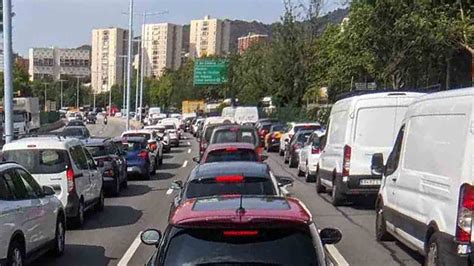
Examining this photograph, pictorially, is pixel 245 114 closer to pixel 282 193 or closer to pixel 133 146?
pixel 133 146

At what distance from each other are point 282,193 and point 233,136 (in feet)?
39.9

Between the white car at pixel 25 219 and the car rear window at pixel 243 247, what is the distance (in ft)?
13.8

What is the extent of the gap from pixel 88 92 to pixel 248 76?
4076 inches

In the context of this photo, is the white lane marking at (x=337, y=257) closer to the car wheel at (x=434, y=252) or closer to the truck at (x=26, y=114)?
the car wheel at (x=434, y=252)

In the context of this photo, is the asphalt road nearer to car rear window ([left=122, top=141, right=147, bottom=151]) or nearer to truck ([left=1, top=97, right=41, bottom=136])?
car rear window ([left=122, top=141, right=147, bottom=151])

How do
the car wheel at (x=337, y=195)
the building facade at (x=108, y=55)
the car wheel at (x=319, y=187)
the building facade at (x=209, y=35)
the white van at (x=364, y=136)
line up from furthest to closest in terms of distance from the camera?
1. the building facade at (x=209, y=35)
2. the building facade at (x=108, y=55)
3. the car wheel at (x=319, y=187)
4. the car wheel at (x=337, y=195)
5. the white van at (x=364, y=136)

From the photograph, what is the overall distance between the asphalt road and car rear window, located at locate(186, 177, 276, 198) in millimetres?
1574

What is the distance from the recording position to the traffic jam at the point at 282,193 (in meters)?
5.29

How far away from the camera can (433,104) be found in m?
9.78

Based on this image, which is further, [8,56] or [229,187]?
[8,56]

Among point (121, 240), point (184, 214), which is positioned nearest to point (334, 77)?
point (121, 240)

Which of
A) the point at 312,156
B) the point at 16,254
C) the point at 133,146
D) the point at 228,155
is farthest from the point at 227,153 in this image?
the point at 133,146

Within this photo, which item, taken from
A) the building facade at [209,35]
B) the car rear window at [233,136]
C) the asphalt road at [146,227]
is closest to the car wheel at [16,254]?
the asphalt road at [146,227]

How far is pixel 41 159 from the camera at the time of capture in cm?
1438
